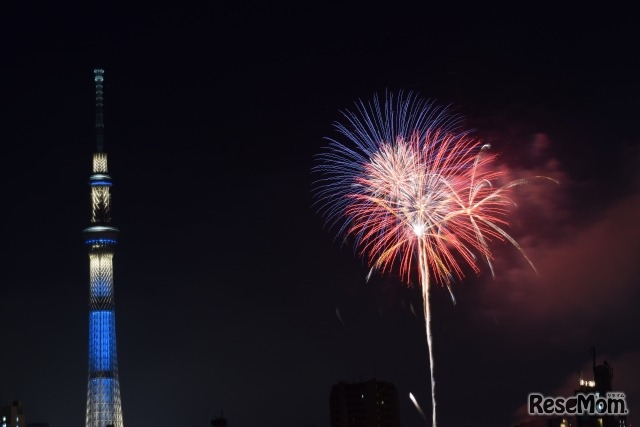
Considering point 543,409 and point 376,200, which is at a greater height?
point 376,200

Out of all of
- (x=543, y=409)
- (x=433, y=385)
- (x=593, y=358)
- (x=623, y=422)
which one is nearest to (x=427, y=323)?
(x=433, y=385)

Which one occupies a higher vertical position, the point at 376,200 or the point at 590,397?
the point at 376,200

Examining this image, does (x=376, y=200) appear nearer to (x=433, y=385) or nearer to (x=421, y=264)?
(x=421, y=264)

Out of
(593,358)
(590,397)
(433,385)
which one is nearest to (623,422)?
(593,358)

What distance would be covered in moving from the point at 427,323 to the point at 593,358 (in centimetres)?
4627

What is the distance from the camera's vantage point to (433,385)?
92625 millimetres

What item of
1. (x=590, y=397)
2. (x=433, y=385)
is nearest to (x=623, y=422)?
(x=590, y=397)

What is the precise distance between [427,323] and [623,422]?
195 feet

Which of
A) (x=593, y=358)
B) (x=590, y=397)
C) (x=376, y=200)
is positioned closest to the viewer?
(x=376, y=200)

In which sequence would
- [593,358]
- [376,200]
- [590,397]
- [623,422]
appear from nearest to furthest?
1. [376,200]
2. [590,397]
3. [593,358]
4. [623,422]

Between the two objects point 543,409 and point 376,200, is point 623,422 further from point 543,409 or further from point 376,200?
point 376,200

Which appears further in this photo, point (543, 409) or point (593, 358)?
point (593, 358)

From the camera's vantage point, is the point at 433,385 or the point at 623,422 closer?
the point at 433,385

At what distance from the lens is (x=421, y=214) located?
92.6m
